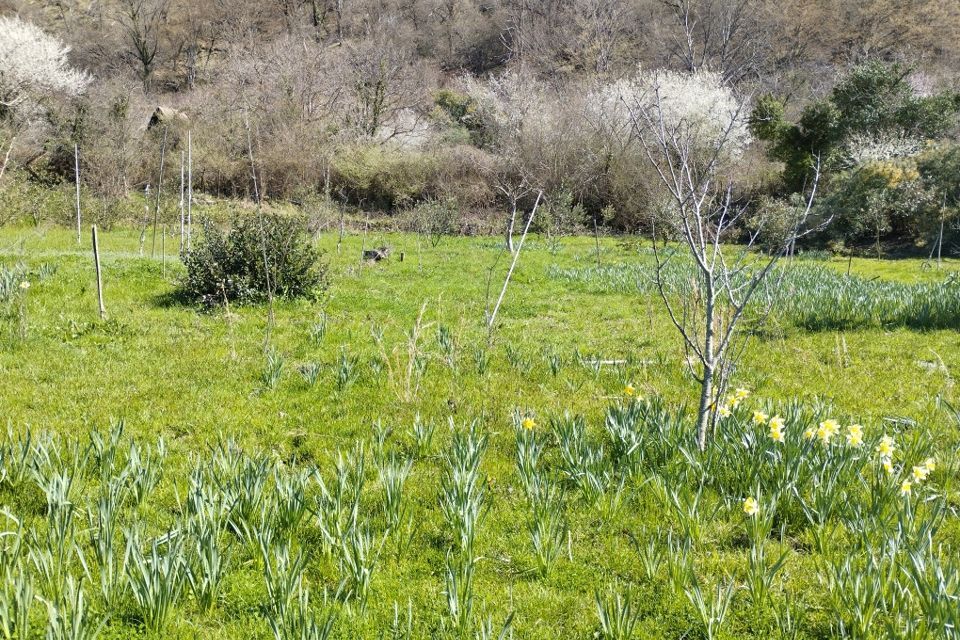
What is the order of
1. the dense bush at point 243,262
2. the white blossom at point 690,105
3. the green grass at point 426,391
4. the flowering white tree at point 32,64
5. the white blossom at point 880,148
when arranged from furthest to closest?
the flowering white tree at point 32,64, the white blossom at point 690,105, the white blossom at point 880,148, the dense bush at point 243,262, the green grass at point 426,391

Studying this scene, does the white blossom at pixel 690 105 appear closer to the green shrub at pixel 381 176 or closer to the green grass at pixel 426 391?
the green shrub at pixel 381 176

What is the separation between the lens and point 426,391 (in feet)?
17.1

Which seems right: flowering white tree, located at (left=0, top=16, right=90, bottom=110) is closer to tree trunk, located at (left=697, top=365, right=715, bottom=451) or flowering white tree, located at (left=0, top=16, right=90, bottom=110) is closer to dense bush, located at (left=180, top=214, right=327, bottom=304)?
dense bush, located at (left=180, top=214, right=327, bottom=304)

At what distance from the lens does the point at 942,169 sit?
19.6 m

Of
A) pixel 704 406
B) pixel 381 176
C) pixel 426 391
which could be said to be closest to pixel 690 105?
pixel 381 176

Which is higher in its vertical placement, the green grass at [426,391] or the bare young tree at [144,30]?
the bare young tree at [144,30]

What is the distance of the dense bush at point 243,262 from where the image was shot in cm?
861

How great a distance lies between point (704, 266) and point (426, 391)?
8.72 feet

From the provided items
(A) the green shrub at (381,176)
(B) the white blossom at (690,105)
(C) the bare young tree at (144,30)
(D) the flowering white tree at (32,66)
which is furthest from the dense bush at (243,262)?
(C) the bare young tree at (144,30)

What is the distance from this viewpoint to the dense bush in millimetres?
8609

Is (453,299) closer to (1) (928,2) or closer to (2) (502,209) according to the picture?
(2) (502,209)

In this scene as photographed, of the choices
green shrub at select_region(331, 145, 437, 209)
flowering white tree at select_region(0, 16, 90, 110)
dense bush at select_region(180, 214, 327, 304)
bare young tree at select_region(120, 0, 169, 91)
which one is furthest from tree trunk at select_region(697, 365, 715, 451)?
bare young tree at select_region(120, 0, 169, 91)

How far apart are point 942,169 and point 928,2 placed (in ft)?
125

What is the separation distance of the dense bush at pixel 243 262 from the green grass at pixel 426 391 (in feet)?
1.18
